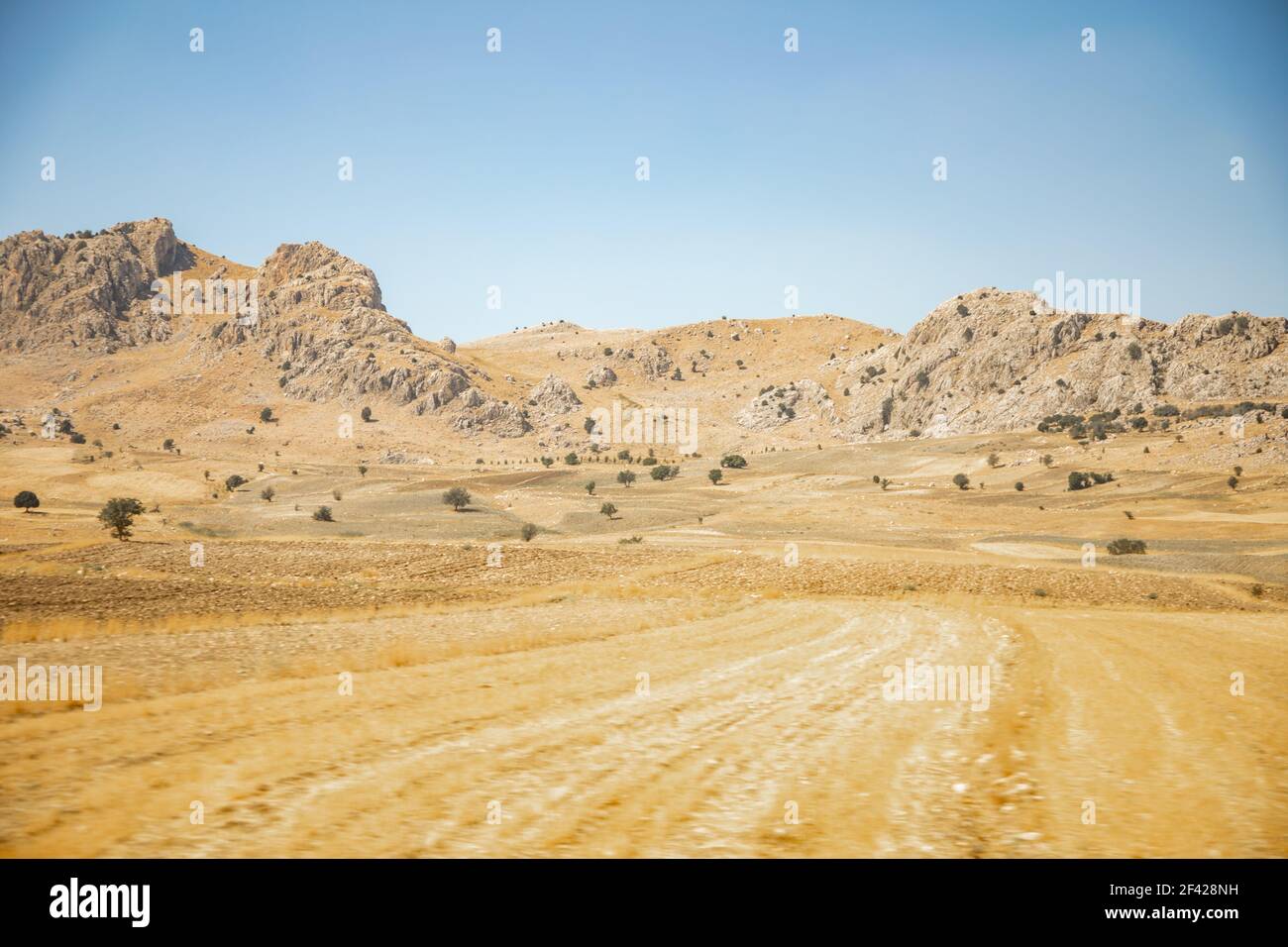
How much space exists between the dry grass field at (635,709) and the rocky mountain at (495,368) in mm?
105605

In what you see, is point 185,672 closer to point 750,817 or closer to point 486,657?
point 486,657

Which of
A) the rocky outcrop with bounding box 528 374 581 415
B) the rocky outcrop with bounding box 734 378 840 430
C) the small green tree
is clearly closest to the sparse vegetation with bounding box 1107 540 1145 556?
the small green tree

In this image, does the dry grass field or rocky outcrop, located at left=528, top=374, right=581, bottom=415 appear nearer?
the dry grass field

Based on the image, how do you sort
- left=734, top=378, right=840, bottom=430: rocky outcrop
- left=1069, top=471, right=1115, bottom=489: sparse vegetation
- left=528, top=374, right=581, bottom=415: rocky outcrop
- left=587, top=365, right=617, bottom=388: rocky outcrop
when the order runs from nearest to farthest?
1. left=1069, top=471, right=1115, bottom=489: sparse vegetation
2. left=528, top=374, right=581, bottom=415: rocky outcrop
3. left=734, top=378, right=840, bottom=430: rocky outcrop
4. left=587, top=365, right=617, bottom=388: rocky outcrop

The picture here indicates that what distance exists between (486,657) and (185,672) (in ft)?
20.4

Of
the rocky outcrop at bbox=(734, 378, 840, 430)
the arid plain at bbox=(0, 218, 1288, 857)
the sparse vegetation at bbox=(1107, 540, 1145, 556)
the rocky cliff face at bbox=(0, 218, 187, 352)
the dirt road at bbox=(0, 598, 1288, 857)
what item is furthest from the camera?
the rocky cliff face at bbox=(0, 218, 187, 352)

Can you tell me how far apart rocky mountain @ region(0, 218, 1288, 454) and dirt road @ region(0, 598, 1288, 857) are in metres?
138

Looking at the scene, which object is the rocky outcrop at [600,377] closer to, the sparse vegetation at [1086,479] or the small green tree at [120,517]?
the sparse vegetation at [1086,479]

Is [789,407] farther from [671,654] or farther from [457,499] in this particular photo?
[671,654]

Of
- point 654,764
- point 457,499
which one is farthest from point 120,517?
point 654,764

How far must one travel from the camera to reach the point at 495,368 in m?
199

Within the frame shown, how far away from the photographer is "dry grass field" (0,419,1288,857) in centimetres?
705

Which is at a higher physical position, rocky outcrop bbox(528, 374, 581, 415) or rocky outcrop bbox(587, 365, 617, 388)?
rocky outcrop bbox(587, 365, 617, 388)

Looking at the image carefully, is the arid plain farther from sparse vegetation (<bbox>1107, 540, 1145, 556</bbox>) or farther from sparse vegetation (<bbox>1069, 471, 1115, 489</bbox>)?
sparse vegetation (<bbox>1069, 471, 1115, 489</bbox>)
